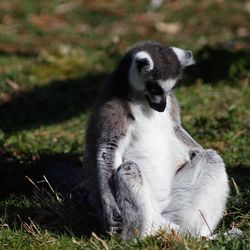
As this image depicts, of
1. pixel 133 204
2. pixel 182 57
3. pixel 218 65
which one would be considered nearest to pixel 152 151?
pixel 133 204

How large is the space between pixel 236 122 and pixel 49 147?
101 inches

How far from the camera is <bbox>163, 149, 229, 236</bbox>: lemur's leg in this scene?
6828mm

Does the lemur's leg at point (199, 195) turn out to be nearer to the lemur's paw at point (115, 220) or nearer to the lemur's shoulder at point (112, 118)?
the lemur's paw at point (115, 220)

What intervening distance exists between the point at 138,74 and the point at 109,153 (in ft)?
2.57

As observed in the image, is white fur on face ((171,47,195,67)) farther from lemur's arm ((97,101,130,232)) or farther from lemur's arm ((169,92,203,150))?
lemur's arm ((97,101,130,232))

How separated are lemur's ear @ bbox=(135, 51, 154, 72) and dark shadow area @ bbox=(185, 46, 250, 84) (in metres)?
5.47

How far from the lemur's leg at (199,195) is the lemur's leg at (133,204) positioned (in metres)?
0.39

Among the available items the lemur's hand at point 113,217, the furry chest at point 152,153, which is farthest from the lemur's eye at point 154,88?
the lemur's hand at point 113,217

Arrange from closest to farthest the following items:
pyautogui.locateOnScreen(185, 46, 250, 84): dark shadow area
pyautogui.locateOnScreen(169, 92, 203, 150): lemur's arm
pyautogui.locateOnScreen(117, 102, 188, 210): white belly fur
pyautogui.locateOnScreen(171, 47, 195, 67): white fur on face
Answer: pyautogui.locateOnScreen(117, 102, 188, 210): white belly fur, pyautogui.locateOnScreen(171, 47, 195, 67): white fur on face, pyautogui.locateOnScreen(169, 92, 203, 150): lemur's arm, pyautogui.locateOnScreen(185, 46, 250, 84): dark shadow area

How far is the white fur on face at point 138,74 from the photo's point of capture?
6.87 metres

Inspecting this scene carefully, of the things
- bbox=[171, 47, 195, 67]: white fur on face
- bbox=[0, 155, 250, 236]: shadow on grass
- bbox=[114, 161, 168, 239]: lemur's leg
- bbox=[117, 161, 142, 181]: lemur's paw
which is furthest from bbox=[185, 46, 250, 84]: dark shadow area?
bbox=[114, 161, 168, 239]: lemur's leg

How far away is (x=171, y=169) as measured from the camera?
728 centimetres

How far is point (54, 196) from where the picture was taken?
7777mm

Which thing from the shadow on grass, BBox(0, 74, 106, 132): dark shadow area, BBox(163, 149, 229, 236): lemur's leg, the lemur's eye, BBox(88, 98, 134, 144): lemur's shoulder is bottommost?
BBox(0, 74, 106, 132): dark shadow area
